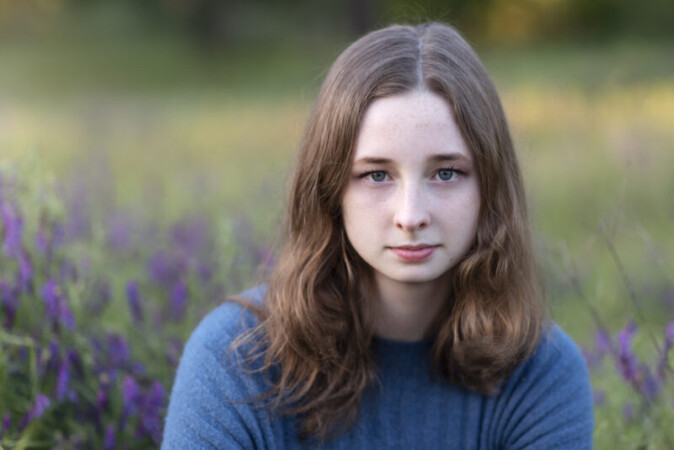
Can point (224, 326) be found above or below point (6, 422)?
above

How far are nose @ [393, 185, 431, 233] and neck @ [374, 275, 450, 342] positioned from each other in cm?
28

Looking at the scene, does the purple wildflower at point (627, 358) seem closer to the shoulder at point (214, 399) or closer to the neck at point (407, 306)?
the neck at point (407, 306)

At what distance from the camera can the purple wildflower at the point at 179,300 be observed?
8.86 feet

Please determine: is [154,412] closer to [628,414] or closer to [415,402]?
[415,402]

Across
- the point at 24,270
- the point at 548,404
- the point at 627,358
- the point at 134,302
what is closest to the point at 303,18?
the point at 134,302

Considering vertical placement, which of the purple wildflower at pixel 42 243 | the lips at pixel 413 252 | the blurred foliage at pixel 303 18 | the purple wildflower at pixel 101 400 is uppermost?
the blurred foliage at pixel 303 18

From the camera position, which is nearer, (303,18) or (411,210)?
(411,210)

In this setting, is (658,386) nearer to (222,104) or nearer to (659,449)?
(659,449)

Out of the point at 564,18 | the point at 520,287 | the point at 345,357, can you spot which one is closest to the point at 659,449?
the point at 520,287

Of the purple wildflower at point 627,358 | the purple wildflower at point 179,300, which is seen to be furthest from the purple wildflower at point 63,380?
the purple wildflower at point 627,358

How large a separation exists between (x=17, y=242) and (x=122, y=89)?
413 inches

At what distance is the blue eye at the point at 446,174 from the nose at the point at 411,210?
0.07 m

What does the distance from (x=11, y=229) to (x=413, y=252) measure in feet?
3.92

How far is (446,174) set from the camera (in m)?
1.85
